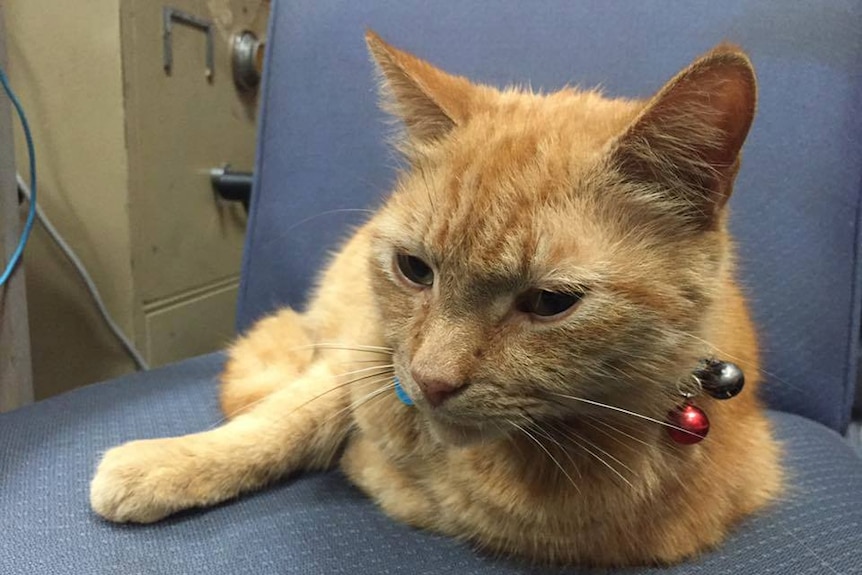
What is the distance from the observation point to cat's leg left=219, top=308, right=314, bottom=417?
3.25ft

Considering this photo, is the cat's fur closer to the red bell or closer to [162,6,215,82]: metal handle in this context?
the red bell

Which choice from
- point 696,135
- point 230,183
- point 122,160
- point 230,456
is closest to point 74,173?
point 122,160

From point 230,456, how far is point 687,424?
548 mm

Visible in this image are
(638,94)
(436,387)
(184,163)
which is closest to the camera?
(436,387)

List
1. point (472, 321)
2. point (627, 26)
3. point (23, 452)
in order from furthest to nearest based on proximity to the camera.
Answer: point (627, 26), point (23, 452), point (472, 321)

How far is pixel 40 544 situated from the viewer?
715 mm

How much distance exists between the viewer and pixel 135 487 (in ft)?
2.50

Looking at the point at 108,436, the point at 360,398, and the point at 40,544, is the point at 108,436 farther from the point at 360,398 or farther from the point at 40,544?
the point at 360,398

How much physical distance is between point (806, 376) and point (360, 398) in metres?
0.77

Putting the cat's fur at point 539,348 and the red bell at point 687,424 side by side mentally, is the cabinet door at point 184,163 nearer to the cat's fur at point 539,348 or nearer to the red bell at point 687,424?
the cat's fur at point 539,348

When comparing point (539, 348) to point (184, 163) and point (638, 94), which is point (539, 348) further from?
point (184, 163)

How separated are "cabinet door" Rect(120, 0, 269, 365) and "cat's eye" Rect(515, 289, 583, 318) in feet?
3.95

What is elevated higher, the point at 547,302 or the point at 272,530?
the point at 547,302

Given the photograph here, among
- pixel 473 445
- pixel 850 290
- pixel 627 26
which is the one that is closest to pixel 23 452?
Answer: pixel 473 445
